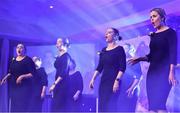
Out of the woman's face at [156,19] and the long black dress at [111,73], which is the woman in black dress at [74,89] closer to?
the long black dress at [111,73]

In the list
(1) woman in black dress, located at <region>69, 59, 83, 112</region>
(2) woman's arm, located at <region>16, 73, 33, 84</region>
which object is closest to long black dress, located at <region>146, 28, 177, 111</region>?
(1) woman in black dress, located at <region>69, 59, 83, 112</region>

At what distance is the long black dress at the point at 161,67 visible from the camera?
263cm

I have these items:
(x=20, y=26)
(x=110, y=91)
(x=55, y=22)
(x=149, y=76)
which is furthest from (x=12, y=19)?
(x=149, y=76)

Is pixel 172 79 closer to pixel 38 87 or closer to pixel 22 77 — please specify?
pixel 22 77

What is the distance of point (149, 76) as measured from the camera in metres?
2.72

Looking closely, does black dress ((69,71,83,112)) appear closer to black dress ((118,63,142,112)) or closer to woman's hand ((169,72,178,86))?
black dress ((118,63,142,112))

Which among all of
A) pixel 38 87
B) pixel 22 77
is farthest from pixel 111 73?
pixel 38 87

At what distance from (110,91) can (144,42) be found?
1377 millimetres

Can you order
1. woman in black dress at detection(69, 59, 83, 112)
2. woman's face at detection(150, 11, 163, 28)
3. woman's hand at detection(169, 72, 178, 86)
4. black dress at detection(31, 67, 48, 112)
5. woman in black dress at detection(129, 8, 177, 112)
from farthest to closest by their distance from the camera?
black dress at detection(31, 67, 48, 112) < woman in black dress at detection(69, 59, 83, 112) < woman's face at detection(150, 11, 163, 28) < woman in black dress at detection(129, 8, 177, 112) < woman's hand at detection(169, 72, 178, 86)

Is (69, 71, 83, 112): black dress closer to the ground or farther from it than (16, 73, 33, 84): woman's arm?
closer to the ground

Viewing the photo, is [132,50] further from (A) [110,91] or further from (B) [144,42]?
(A) [110,91]

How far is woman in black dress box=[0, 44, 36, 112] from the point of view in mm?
3744

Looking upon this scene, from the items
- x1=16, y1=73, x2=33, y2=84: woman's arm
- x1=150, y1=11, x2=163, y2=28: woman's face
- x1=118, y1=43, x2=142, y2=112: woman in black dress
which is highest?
x1=150, y1=11, x2=163, y2=28: woman's face

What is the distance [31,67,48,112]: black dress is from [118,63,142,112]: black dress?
3.50 feet
